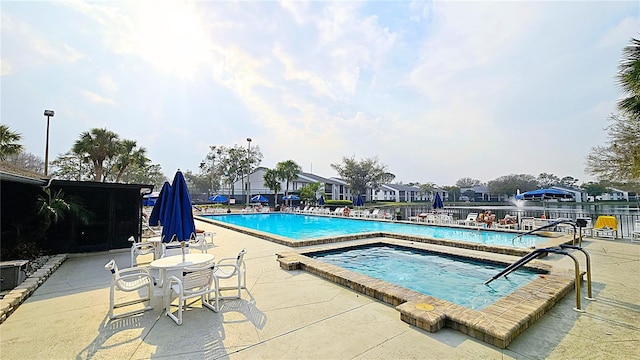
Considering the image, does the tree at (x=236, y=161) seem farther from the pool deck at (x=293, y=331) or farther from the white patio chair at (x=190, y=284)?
the white patio chair at (x=190, y=284)

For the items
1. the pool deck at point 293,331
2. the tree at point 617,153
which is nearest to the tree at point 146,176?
the pool deck at point 293,331

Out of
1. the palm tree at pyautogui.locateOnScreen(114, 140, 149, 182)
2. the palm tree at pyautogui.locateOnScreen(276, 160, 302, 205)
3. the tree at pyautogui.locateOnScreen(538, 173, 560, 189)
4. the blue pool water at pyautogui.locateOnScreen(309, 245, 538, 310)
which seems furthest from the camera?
the tree at pyautogui.locateOnScreen(538, 173, 560, 189)

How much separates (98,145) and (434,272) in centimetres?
2225

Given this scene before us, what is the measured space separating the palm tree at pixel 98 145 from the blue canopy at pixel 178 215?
19.1m

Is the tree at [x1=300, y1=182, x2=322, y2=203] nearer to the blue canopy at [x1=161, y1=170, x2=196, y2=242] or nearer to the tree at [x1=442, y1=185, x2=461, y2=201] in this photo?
the blue canopy at [x1=161, y1=170, x2=196, y2=242]

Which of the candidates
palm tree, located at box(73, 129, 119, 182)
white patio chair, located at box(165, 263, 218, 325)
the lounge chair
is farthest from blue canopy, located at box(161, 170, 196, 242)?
palm tree, located at box(73, 129, 119, 182)

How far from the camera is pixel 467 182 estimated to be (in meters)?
78.9

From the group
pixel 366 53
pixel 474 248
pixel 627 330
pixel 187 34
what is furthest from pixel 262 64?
pixel 627 330

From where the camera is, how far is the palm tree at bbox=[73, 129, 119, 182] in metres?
18.4

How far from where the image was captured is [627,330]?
294cm

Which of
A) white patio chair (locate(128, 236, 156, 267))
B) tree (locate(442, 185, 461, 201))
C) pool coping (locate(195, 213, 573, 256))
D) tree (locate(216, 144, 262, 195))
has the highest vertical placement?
tree (locate(216, 144, 262, 195))

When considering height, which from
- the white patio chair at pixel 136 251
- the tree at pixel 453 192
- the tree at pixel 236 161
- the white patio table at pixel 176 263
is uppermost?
the tree at pixel 236 161

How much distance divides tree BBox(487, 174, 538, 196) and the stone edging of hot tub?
2568 inches

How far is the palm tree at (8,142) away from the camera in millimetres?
9836
